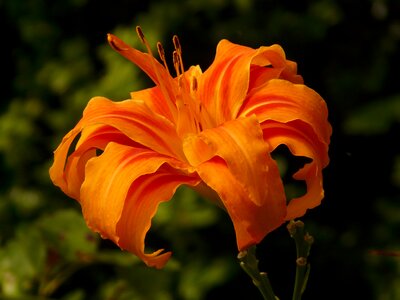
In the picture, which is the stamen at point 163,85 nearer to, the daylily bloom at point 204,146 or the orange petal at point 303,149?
the daylily bloom at point 204,146

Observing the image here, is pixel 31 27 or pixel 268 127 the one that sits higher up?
pixel 268 127

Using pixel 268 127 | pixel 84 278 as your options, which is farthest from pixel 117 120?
pixel 84 278

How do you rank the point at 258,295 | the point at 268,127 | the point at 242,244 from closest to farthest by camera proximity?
1. the point at 242,244
2. the point at 268,127
3. the point at 258,295

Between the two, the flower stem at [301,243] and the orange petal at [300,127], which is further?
the flower stem at [301,243]

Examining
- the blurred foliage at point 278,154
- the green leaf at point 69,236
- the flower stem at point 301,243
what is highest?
the flower stem at point 301,243

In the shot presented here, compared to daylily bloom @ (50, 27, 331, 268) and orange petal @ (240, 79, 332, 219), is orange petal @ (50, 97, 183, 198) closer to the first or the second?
daylily bloom @ (50, 27, 331, 268)

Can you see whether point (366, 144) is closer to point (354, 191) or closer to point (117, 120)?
point (354, 191)

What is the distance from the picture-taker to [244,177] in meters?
0.86

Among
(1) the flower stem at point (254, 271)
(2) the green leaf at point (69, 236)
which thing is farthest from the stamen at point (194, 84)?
(2) the green leaf at point (69, 236)

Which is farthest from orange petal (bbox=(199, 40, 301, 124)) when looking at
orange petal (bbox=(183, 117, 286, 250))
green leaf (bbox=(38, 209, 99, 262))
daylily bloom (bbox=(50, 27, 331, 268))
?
green leaf (bbox=(38, 209, 99, 262))

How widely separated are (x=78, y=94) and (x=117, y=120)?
1.45 m

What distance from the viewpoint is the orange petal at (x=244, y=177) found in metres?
0.84

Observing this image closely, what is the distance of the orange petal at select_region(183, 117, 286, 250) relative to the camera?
84 centimetres

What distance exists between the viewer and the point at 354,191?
2.38m
